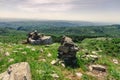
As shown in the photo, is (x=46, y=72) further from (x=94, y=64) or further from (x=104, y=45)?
(x=104, y=45)

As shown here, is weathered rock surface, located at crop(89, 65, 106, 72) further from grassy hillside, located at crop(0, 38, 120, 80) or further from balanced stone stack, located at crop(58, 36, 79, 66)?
balanced stone stack, located at crop(58, 36, 79, 66)

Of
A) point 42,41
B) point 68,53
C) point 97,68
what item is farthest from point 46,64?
point 42,41

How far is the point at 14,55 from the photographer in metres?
29.4

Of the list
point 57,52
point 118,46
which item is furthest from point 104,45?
point 57,52

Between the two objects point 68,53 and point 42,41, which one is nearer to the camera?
point 68,53

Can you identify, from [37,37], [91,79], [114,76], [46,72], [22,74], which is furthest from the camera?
[37,37]

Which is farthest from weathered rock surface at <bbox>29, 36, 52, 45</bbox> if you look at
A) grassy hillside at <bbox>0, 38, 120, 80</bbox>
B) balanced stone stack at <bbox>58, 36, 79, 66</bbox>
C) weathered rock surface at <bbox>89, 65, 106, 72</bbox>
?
weathered rock surface at <bbox>89, 65, 106, 72</bbox>

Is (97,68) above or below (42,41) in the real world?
below

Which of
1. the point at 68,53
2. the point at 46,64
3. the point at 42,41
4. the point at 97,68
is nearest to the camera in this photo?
the point at 46,64

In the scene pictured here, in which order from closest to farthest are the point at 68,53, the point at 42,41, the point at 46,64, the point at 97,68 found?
the point at 46,64, the point at 68,53, the point at 97,68, the point at 42,41

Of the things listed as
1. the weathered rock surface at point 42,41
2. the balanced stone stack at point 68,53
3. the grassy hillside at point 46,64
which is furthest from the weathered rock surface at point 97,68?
the weathered rock surface at point 42,41

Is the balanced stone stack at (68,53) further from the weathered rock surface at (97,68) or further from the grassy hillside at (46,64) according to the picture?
the weathered rock surface at (97,68)

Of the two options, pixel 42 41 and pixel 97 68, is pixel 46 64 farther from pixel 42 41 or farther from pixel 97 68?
pixel 42 41

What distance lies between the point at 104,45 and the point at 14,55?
25.6 meters
